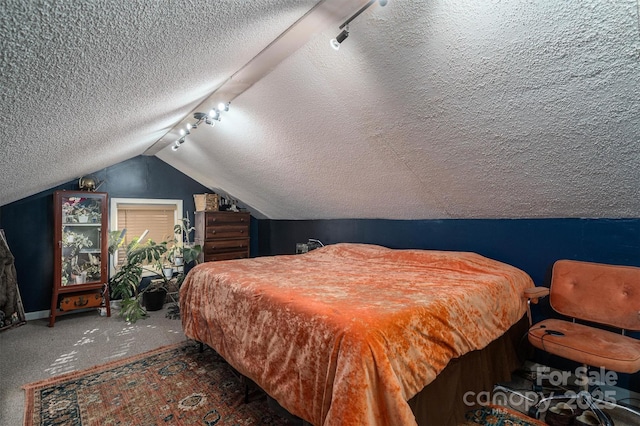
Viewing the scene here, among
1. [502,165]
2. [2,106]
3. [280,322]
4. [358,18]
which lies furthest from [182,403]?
[502,165]

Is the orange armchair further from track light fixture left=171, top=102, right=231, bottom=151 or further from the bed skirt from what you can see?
track light fixture left=171, top=102, right=231, bottom=151

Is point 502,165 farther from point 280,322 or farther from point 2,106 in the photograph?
point 2,106

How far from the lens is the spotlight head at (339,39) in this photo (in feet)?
5.36

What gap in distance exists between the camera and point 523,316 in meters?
2.37

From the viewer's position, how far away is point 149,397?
80.7 inches

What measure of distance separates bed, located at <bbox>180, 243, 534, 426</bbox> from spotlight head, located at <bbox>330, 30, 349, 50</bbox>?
1432 mm

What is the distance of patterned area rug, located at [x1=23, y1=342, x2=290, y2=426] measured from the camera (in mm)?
1840

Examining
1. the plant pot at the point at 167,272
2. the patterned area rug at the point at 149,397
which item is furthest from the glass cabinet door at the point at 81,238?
the patterned area rug at the point at 149,397

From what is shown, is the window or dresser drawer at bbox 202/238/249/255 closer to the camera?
the window

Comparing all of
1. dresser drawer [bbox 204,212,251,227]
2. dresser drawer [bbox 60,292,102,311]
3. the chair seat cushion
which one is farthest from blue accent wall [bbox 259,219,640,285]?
dresser drawer [bbox 60,292,102,311]

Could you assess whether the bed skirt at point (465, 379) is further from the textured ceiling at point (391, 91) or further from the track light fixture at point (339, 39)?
the track light fixture at point (339, 39)

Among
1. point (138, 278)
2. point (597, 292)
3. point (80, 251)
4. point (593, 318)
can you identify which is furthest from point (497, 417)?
point (80, 251)

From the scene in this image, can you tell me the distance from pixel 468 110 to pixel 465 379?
1.62 meters

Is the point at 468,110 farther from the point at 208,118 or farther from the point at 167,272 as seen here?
the point at 167,272
